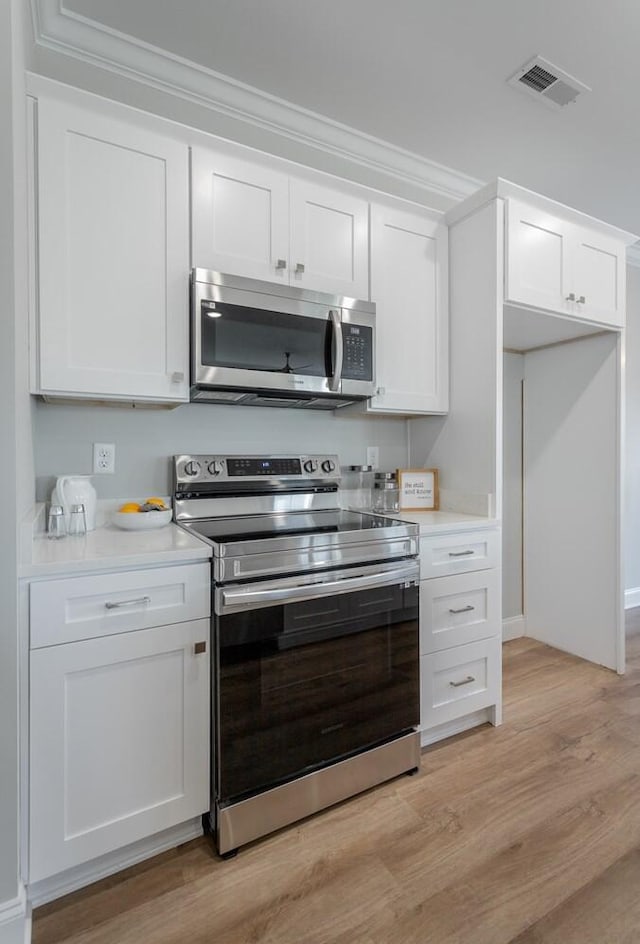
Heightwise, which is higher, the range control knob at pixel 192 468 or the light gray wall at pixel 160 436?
the light gray wall at pixel 160 436

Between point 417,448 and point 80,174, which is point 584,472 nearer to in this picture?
point 417,448

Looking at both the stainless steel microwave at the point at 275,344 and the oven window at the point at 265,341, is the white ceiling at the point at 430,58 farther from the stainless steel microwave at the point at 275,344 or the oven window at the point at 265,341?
the oven window at the point at 265,341

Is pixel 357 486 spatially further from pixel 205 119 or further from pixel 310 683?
pixel 205 119

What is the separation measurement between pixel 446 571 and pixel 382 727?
649 millimetres

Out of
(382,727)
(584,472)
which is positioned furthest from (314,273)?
(584,472)

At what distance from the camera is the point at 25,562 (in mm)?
1213

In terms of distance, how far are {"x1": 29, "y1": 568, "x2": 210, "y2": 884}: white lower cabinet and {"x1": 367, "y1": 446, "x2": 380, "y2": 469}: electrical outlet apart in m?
1.35

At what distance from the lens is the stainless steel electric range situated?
146 centimetres

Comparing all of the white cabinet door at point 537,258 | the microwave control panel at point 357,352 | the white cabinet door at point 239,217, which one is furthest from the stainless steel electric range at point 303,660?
the white cabinet door at point 537,258

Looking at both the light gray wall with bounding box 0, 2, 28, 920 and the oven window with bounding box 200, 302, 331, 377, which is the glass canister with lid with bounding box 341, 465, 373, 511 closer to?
the oven window with bounding box 200, 302, 331, 377

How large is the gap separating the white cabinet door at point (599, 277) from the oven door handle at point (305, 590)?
1.70m

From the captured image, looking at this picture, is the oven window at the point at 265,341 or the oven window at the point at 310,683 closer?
the oven window at the point at 310,683

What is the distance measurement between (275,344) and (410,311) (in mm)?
769

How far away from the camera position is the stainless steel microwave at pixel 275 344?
1748mm
